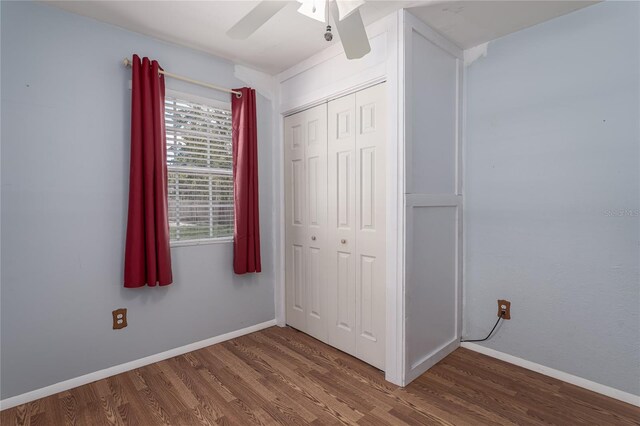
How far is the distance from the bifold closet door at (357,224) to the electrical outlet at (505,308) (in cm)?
88

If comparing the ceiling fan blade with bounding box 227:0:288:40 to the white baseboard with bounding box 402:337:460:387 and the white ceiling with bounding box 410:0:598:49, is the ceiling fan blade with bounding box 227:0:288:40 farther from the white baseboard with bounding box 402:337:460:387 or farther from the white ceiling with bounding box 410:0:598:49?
the white baseboard with bounding box 402:337:460:387

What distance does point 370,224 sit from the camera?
225cm

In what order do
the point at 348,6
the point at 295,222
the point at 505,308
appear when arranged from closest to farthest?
1. the point at 348,6
2. the point at 505,308
3. the point at 295,222

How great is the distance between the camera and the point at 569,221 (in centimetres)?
203

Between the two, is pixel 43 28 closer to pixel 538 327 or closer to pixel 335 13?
pixel 335 13

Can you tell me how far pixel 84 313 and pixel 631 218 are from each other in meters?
3.30

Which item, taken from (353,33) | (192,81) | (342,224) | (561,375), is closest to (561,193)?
(561,375)

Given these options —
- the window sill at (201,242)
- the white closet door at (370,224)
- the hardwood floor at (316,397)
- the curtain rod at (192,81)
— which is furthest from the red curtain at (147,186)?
the white closet door at (370,224)

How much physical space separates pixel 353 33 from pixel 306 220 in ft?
5.28

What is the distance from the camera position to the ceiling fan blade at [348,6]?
4.33ft

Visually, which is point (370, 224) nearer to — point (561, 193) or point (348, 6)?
point (561, 193)

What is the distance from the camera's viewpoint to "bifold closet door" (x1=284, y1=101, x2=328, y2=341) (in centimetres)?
261

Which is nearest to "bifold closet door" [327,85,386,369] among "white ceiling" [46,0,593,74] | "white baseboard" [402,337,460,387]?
"white baseboard" [402,337,460,387]

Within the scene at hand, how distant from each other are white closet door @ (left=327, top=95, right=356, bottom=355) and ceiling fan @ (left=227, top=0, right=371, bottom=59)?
2.70 ft
